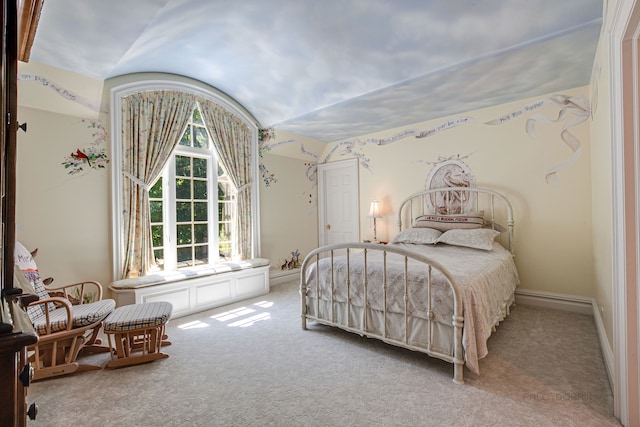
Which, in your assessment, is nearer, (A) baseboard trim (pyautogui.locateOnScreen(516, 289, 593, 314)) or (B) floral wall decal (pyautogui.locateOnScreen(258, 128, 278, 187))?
(A) baseboard trim (pyautogui.locateOnScreen(516, 289, 593, 314))

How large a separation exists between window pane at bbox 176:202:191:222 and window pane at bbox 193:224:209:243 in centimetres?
16

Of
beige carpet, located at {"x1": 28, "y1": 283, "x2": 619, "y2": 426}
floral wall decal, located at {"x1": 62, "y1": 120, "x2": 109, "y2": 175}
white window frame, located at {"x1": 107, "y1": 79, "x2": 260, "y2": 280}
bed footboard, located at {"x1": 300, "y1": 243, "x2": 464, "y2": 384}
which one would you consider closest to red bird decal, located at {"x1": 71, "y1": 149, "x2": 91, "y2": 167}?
floral wall decal, located at {"x1": 62, "y1": 120, "x2": 109, "y2": 175}

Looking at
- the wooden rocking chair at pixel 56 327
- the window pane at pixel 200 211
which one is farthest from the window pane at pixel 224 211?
the wooden rocking chair at pixel 56 327

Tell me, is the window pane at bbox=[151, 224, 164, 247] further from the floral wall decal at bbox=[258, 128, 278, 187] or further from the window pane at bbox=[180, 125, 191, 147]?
the floral wall decal at bbox=[258, 128, 278, 187]

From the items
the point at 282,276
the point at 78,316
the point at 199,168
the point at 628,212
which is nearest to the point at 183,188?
the point at 199,168

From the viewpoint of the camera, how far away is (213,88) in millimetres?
4113

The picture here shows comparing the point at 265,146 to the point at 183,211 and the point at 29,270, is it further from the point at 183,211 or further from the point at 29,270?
the point at 29,270

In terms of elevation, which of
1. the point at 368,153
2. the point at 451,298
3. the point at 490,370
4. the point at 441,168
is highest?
the point at 368,153

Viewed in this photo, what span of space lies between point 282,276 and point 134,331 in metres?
2.85

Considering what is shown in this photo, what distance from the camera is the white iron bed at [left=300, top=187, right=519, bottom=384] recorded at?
2098mm

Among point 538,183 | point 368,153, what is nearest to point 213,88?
point 368,153

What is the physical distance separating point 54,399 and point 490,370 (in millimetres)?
2983

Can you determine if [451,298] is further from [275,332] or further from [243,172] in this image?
[243,172]

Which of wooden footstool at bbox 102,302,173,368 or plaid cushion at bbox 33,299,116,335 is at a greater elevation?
plaid cushion at bbox 33,299,116,335
